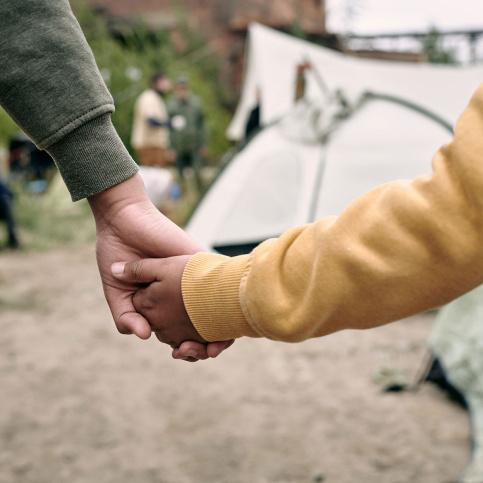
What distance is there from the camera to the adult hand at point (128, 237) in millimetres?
1148

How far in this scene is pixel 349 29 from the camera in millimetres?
13266

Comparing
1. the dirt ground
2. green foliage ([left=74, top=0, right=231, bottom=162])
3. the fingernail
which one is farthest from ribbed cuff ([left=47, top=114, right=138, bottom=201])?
green foliage ([left=74, top=0, right=231, bottom=162])

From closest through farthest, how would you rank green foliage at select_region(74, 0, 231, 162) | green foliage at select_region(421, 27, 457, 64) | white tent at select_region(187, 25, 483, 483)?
1. white tent at select_region(187, 25, 483, 483)
2. green foliage at select_region(74, 0, 231, 162)
3. green foliage at select_region(421, 27, 457, 64)

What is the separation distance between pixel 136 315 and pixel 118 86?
807 centimetres

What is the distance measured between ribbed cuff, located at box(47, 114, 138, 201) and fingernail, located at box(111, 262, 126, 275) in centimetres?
17

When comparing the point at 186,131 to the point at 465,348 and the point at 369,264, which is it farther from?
the point at 369,264

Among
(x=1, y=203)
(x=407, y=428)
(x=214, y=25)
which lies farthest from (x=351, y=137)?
(x=214, y=25)

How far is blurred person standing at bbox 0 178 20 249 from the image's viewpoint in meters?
4.88

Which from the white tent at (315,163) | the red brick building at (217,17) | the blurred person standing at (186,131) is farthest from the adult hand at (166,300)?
the red brick building at (217,17)

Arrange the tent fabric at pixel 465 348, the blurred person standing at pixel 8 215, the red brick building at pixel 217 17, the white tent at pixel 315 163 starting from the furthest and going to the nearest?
the red brick building at pixel 217 17
the blurred person standing at pixel 8 215
the white tent at pixel 315 163
the tent fabric at pixel 465 348

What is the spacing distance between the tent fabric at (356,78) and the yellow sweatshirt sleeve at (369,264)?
360 cm

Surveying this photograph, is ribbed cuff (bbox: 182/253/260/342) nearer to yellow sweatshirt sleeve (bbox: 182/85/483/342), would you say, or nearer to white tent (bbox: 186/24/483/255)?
yellow sweatshirt sleeve (bbox: 182/85/483/342)

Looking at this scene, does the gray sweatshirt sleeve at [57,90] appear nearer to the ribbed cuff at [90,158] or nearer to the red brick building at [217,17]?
the ribbed cuff at [90,158]

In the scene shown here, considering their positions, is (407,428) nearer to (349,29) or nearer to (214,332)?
(214,332)
